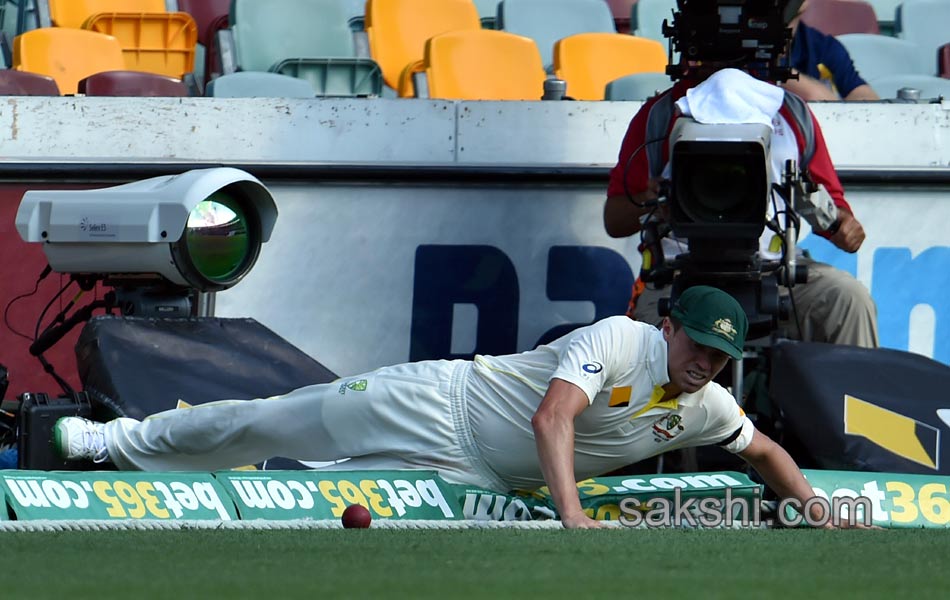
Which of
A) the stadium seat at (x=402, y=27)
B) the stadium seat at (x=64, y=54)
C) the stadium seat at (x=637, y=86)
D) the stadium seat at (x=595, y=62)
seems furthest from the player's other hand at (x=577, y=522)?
the stadium seat at (x=64, y=54)

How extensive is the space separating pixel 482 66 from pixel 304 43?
40.1 inches

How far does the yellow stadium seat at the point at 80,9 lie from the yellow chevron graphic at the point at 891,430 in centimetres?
467

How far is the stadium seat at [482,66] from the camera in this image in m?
7.92

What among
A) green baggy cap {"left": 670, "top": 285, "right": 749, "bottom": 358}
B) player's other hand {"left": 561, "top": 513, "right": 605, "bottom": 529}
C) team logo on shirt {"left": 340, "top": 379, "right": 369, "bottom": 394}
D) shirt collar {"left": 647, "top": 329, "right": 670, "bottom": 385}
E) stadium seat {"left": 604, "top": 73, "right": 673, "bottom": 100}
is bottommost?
player's other hand {"left": 561, "top": 513, "right": 605, "bottom": 529}

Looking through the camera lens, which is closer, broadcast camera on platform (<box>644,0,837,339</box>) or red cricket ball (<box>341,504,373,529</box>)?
red cricket ball (<box>341,504,373,529</box>)

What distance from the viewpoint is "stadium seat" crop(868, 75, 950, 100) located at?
26.6 feet

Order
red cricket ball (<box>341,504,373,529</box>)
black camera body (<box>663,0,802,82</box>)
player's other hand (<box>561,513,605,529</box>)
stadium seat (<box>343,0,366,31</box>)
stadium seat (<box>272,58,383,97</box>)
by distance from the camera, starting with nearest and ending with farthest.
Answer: player's other hand (<box>561,513,605,529</box>) → red cricket ball (<box>341,504,373,529</box>) → black camera body (<box>663,0,802,82</box>) → stadium seat (<box>272,58,383,97</box>) → stadium seat (<box>343,0,366,31</box>)

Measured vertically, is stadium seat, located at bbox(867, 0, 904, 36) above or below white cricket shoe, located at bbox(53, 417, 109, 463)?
above

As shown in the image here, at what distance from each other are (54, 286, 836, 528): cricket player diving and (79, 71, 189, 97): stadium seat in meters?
2.30

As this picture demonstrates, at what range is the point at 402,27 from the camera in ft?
28.6

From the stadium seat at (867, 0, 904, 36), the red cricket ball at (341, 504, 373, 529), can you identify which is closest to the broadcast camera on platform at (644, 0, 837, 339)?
the red cricket ball at (341, 504, 373, 529)

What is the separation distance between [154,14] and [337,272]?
2.26 metres

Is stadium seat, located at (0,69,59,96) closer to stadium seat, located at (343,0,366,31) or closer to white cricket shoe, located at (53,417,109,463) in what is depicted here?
white cricket shoe, located at (53,417,109,463)

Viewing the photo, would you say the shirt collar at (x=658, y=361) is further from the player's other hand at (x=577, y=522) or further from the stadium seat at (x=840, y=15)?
the stadium seat at (x=840, y=15)
